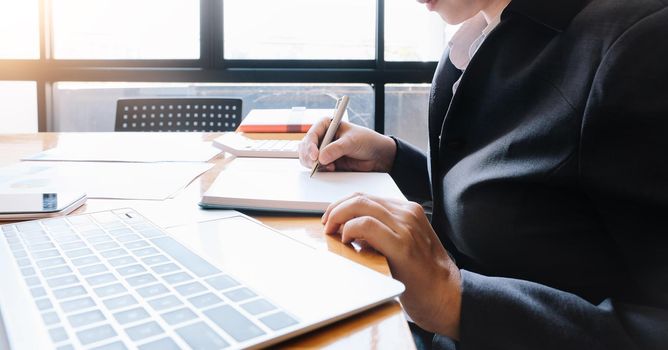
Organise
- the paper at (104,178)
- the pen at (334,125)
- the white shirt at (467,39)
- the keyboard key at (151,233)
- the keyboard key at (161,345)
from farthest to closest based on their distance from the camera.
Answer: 1. the white shirt at (467,39)
2. the pen at (334,125)
3. the paper at (104,178)
4. the keyboard key at (151,233)
5. the keyboard key at (161,345)

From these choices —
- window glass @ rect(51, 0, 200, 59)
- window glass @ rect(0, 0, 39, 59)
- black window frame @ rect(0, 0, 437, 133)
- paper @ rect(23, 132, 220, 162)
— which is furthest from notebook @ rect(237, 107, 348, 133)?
window glass @ rect(0, 0, 39, 59)

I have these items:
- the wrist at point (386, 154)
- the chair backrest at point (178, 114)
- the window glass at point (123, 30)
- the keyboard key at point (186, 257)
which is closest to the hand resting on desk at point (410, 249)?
the keyboard key at point (186, 257)

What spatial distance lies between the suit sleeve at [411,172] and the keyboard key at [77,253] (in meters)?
0.68

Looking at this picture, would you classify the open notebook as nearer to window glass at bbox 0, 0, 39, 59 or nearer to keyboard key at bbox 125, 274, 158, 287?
keyboard key at bbox 125, 274, 158, 287

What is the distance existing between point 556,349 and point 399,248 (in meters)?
0.18

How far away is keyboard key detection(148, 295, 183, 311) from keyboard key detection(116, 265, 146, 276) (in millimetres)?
64

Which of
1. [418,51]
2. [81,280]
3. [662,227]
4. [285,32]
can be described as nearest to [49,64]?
[285,32]

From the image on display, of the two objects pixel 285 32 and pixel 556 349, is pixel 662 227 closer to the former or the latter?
pixel 556 349

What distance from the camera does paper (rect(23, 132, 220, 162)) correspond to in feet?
3.39

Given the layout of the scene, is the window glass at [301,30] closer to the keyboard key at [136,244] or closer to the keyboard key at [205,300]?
the keyboard key at [136,244]

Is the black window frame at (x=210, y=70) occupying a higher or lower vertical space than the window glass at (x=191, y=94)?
higher

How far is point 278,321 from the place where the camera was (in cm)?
30

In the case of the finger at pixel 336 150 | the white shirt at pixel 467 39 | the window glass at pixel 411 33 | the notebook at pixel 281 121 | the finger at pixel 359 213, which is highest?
the window glass at pixel 411 33

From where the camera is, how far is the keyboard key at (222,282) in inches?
13.7
